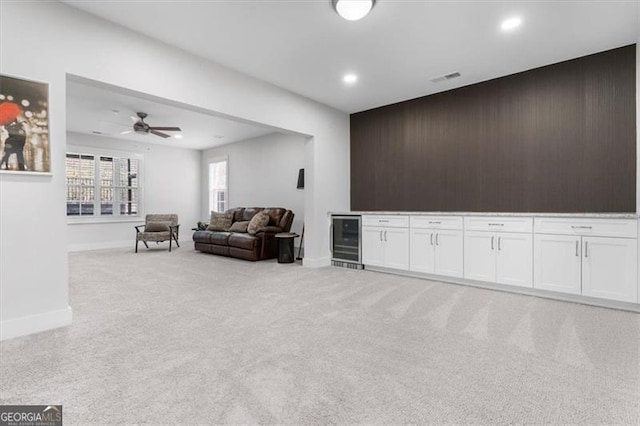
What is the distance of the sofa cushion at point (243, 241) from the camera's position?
5832 mm

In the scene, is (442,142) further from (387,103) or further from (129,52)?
(129,52)

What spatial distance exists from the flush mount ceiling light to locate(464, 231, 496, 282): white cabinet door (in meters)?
2.90

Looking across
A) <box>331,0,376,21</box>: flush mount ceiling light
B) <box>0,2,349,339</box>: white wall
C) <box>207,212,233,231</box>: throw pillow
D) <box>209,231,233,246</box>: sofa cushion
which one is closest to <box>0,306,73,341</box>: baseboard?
<box>0,2,349,339</box>: white wall

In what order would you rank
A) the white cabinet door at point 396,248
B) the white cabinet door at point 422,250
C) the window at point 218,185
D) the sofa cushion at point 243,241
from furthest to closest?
the window at point 218,185
the sofa cushion at point 243,241
the white cabinet door at point 396,248
the white cabinet door at point 422,250

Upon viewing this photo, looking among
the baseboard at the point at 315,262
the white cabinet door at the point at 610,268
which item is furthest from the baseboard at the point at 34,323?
the white cabinet door at the point at 610,268

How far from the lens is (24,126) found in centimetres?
A: 244

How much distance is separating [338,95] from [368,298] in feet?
10.3

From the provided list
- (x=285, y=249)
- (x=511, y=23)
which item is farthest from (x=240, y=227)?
(x=511, y=23)

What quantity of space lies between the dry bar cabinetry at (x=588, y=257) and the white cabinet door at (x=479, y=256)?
457 mm

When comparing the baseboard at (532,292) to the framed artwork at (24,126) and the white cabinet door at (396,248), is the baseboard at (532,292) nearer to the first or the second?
the white cabinet door at (396,248)

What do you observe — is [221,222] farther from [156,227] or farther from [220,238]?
[156,227]

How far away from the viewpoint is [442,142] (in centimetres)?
474

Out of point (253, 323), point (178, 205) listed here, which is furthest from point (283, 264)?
point (178, 205)

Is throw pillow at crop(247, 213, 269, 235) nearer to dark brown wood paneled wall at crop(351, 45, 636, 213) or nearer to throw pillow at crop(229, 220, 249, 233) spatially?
throw pillow at crop(229, 220, 249, 233)
